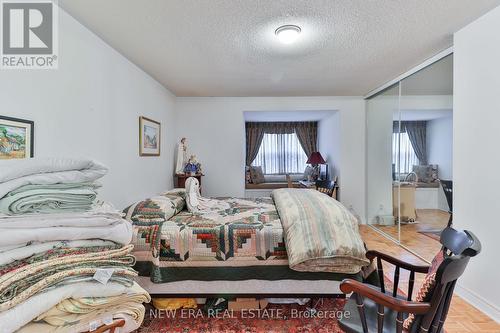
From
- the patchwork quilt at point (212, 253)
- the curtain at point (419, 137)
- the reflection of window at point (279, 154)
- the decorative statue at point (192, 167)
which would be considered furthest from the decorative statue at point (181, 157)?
the curtain at point (419, 137)

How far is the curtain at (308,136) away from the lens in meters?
6.71

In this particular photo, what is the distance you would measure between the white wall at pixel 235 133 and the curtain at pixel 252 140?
205cm

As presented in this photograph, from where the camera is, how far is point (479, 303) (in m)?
2.09

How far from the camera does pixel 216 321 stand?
197 centimetres

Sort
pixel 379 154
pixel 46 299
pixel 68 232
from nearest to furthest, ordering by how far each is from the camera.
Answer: pixel 46 299 < pixel 68 232 < pixel 379 154

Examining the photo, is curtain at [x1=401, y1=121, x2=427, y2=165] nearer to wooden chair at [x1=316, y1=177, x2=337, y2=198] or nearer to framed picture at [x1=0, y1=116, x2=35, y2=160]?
wooden chair at [x1=316, y1=177, x2=337, y2=198]

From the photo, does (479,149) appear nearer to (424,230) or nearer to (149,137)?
(424,230)

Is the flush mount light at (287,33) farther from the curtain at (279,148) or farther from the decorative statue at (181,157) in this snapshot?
the curtain at (279,148)

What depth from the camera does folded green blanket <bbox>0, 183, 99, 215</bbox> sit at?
0.84 meters

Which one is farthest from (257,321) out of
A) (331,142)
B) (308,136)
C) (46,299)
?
(308,136)

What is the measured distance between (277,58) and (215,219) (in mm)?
1862

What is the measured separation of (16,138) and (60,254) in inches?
45.5

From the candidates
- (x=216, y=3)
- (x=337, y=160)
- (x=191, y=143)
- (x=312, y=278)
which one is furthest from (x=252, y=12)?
(x=337, y=160)

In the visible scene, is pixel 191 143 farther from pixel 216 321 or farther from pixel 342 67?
pixel 216 321
